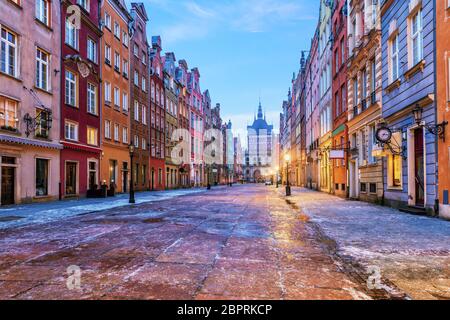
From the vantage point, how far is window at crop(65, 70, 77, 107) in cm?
2494

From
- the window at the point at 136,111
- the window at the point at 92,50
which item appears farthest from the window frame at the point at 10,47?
the window at the point at 136,111

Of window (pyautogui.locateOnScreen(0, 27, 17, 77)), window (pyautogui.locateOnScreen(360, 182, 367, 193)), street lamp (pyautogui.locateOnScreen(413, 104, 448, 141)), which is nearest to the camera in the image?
street lamp (pyautogui.locateOnScreen(413, 104, 448, 141))

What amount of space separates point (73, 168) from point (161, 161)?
70.4 feet

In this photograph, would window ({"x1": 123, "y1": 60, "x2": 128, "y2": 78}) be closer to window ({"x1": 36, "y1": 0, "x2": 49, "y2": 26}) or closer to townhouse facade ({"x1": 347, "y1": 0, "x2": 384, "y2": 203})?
window ({"x1": 36, "y1": 0, "x2": 49, "y2": 26})

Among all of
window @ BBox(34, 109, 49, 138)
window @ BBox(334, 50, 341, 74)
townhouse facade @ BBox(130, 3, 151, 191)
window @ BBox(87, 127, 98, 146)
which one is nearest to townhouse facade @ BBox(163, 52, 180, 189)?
townhouse facade @ BBox(130, 3, 151, 191)

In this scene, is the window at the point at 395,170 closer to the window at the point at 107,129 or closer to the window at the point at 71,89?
the window at the point at 71,89

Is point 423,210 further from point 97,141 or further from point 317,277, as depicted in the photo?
point 97,141

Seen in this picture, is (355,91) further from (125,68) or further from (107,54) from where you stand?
(125,68)

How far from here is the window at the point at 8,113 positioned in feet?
61.2

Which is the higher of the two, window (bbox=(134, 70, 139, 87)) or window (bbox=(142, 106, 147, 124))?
window (bbox=(134, 70, 139, 87))

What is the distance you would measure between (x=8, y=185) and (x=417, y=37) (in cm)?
2096

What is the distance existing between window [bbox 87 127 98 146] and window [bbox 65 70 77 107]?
2840 mm
